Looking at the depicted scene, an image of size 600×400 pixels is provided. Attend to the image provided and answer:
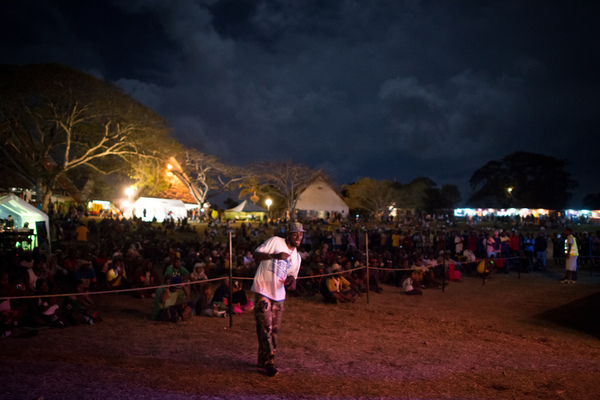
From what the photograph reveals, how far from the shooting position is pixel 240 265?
12.9m

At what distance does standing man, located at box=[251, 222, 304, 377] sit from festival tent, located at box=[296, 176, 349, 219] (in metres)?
50.0

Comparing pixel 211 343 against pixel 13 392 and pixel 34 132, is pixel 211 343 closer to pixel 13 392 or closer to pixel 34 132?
pixel 13 392

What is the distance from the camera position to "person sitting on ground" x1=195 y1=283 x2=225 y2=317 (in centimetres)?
846

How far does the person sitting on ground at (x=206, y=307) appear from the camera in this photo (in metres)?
8.46

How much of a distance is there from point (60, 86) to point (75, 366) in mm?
22993

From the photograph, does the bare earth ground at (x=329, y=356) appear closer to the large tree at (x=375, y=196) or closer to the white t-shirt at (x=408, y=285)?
the white t-shirt at (x=408, y=285)

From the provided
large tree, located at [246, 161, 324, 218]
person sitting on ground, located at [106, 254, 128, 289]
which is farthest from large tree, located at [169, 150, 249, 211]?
person sitting on ground, located at [106, 254, 128, 289]

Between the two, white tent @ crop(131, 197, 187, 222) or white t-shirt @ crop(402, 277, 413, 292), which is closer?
white t-shirt @ crop(402, 277, 413, 292)

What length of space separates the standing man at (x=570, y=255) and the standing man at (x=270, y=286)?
10.9 metres

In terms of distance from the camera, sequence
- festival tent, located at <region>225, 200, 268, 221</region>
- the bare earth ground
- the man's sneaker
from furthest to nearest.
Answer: festival tent, located at <region>225, 200, 268, 221</region> → the man's sneaker → the bare earth ground

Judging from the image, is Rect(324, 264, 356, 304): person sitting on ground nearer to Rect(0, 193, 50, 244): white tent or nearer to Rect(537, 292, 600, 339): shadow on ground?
Rect(537, 292, 600, 339): shadow on ground

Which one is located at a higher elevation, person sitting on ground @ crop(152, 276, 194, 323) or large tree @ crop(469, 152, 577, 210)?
large tree @ crop(469, 152, 577, 210)

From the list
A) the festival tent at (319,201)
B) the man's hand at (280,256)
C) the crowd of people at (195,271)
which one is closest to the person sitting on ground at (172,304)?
the crowd of people at (195,271)

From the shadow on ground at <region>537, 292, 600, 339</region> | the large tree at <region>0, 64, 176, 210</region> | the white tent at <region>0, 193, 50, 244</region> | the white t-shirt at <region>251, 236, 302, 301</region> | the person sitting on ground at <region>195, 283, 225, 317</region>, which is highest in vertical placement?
the large tree at <region>0, 64, 176, 210</region>
